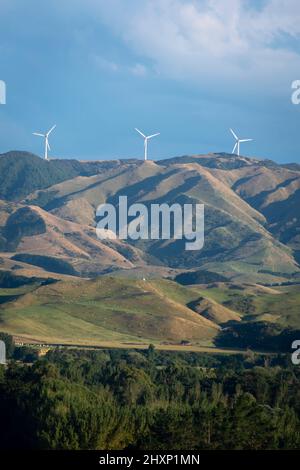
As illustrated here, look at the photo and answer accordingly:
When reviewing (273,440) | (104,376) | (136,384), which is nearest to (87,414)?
(273,440)

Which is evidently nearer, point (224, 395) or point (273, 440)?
point (273, 440)
